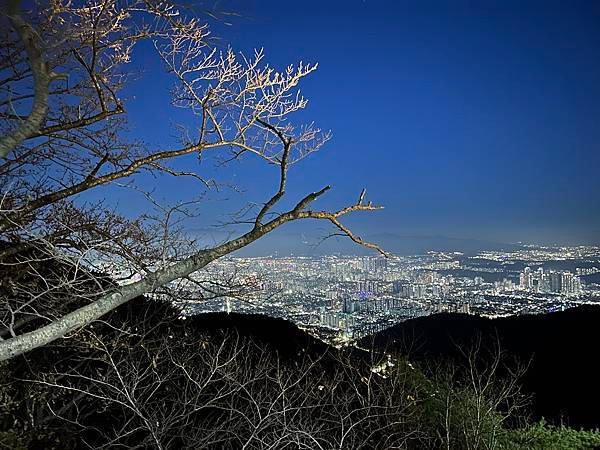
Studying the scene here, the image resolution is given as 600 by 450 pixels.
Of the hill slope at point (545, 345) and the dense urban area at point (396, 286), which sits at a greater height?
the dense urban area at point (396, 286)

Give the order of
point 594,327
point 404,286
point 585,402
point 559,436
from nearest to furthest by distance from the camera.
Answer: point 559,436 → point 585,402 → point 594,327 → point 404,286

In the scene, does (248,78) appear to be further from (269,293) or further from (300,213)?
(269,293)

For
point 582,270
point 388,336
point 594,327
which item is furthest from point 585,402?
point 582,270

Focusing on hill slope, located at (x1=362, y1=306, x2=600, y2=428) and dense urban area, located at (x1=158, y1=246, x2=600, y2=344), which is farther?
hill slope, located at (x1=362, y1=306, x2=600, y2=428)

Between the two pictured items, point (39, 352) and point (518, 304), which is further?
point (518, 304)

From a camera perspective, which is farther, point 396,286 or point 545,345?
point 396,286

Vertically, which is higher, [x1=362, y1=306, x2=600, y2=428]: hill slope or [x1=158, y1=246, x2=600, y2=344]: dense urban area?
[x1=158, y1=246, x2=600, y2=344]: dense urban area

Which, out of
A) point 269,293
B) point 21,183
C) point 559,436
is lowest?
point 559,436

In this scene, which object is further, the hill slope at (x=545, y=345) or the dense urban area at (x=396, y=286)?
the hill slope at (x=545, y=345)
